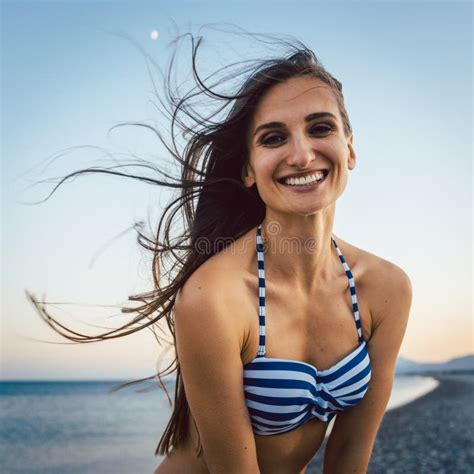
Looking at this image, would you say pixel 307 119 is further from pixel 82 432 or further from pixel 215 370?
pixel 82 432

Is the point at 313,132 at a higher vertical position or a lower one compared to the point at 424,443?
higher

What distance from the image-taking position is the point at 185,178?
3.34 meters

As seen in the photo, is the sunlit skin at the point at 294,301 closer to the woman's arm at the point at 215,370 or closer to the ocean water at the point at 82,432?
the woman's arm at the point at 215,370

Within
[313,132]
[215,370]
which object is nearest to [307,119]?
[313,132]

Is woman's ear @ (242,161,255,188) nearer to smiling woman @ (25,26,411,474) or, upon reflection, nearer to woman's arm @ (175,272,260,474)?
smiling woman @ (25,26,411,474)

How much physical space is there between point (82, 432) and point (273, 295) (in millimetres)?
20022

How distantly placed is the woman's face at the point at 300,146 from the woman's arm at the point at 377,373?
2.16 feet

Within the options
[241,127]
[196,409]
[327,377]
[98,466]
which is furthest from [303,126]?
[98,466]

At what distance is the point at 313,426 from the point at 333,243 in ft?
3.32

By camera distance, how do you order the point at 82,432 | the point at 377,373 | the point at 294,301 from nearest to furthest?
the point at 294,301, the point at 377,373, the point at 82,432

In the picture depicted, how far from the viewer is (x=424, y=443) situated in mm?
11352

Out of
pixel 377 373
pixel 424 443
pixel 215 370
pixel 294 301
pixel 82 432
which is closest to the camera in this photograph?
pixel 215 370

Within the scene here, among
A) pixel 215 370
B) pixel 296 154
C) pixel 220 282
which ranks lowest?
pixel 215 370

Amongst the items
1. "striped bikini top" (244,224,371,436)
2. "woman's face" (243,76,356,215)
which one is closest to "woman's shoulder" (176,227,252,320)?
"striped bikini top" (244,224,371,436)
